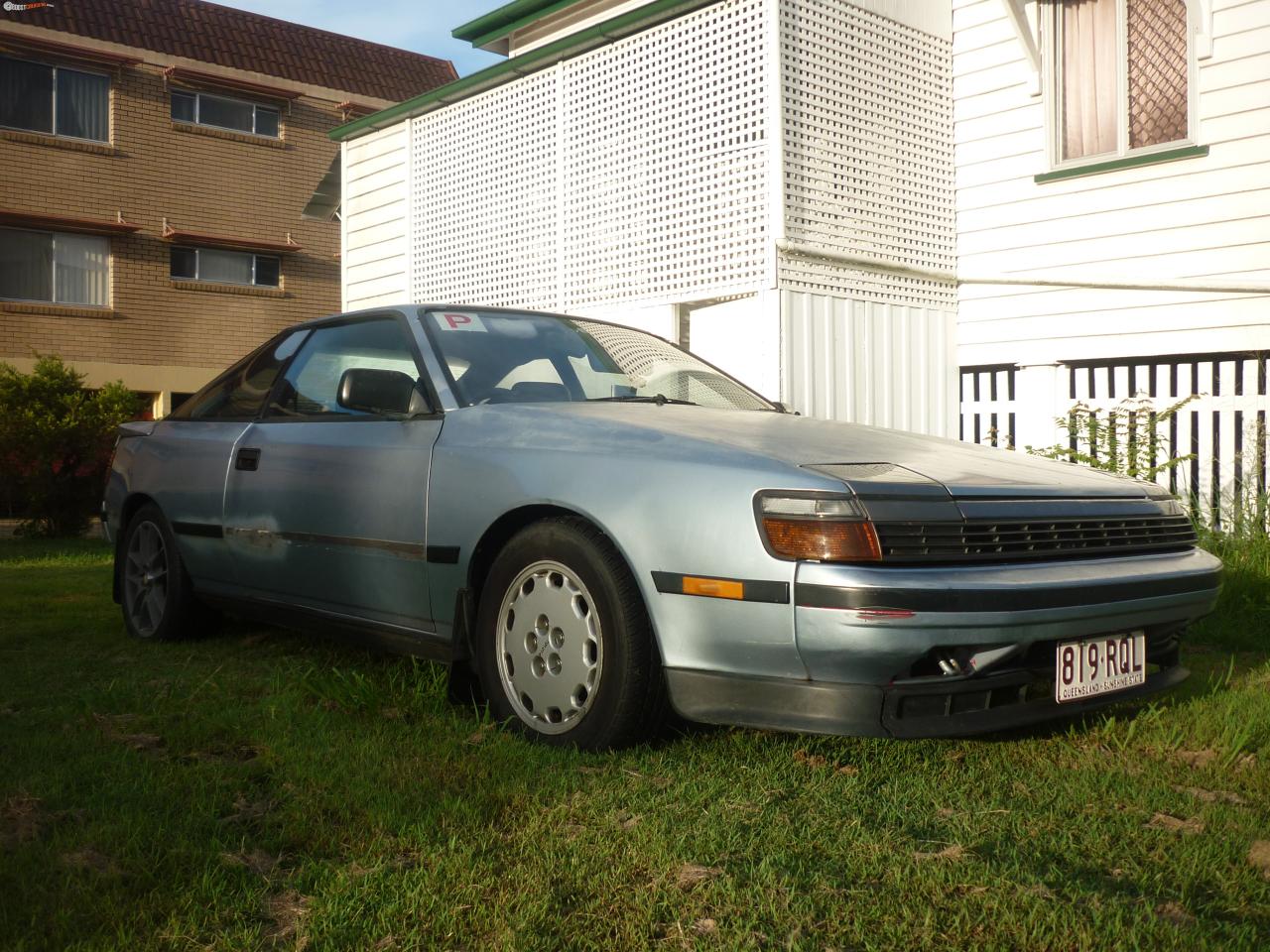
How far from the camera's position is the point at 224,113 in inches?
797

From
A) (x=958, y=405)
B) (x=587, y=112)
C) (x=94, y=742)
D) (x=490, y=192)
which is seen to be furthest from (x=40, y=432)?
(x=94, y=742)

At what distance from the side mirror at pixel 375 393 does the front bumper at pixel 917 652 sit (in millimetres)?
1530

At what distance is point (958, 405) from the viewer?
30.2ft

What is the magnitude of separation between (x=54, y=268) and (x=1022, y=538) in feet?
61.0

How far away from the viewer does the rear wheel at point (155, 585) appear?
17.1 ft

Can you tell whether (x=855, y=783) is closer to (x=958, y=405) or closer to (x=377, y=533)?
(x=377, y=533)

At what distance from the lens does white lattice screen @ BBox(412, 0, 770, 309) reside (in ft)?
27.8

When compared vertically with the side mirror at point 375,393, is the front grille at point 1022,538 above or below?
below

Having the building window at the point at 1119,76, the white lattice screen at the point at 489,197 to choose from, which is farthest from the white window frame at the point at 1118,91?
the white lattice screen at the point at 489,197

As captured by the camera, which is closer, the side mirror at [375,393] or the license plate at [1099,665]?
the license plate at [1099,665]

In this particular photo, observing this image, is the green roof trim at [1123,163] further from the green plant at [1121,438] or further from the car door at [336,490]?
the car door at [336,490]

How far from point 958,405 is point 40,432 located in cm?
921

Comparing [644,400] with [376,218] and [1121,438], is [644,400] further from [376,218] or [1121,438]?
[376,218]

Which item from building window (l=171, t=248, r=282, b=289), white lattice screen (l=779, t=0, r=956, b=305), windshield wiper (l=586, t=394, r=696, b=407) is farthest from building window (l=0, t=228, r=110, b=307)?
windshield wiper (l=586, t=394, r=696, b=407)
